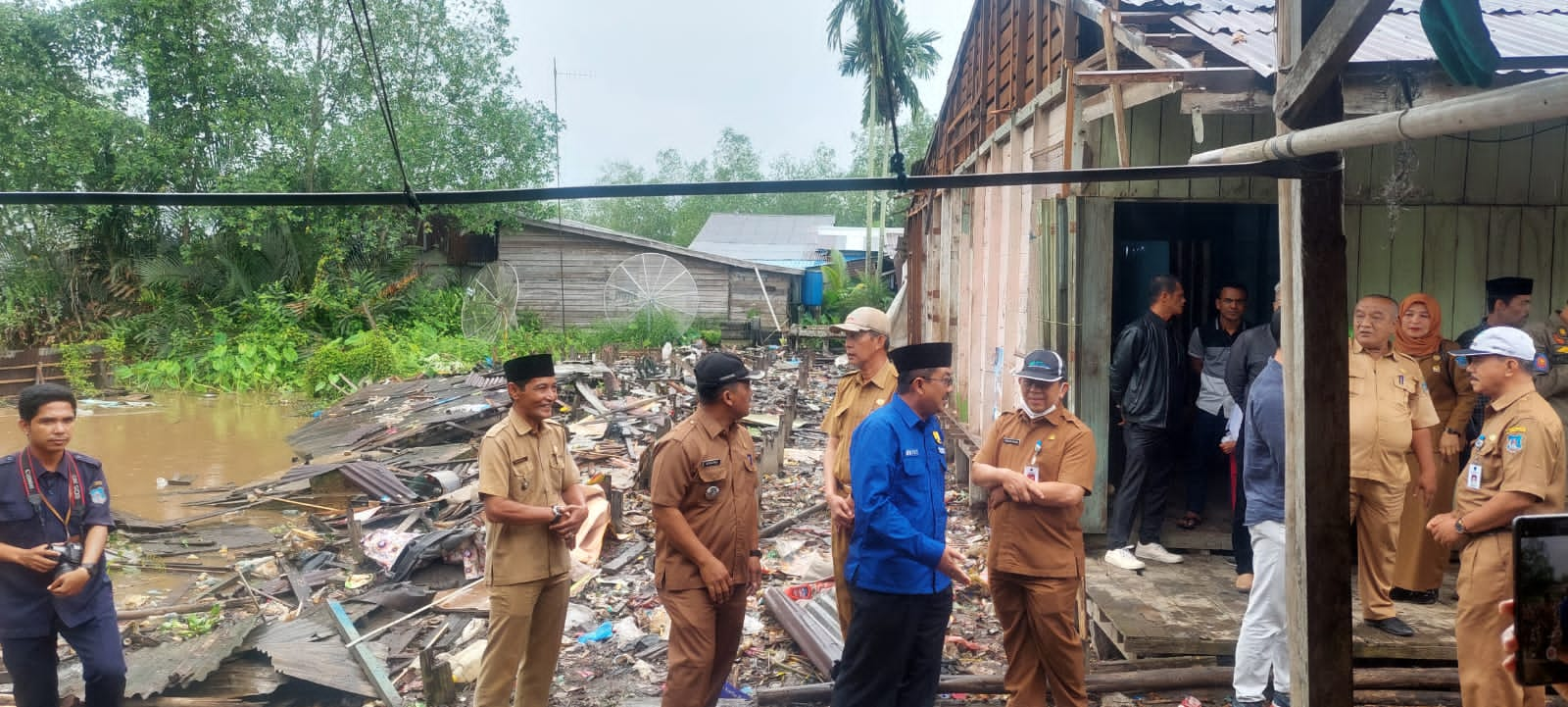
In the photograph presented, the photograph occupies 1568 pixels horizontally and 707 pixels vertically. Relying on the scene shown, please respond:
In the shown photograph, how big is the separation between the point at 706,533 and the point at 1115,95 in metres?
3.27

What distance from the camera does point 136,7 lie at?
69.5ft

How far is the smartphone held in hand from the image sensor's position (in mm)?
1867

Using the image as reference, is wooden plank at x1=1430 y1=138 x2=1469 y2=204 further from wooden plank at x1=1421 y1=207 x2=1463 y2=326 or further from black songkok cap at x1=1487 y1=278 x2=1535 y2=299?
black songkok cap at x1=1487 y1=278 x2=1535 y2=299

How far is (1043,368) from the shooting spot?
4.01 m

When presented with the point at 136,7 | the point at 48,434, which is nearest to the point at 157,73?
the point at 136,7

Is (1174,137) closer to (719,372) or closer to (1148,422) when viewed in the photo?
(1148,422)

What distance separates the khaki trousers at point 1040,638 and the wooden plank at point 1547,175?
4855 millimetres

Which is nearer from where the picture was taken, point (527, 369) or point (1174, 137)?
point (527, 369)

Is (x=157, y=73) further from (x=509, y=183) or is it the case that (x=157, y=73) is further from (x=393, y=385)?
(x=393, y=385)

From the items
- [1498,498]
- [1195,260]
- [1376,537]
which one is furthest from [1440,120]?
[1195,260]

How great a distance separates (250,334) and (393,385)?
7.21 metres

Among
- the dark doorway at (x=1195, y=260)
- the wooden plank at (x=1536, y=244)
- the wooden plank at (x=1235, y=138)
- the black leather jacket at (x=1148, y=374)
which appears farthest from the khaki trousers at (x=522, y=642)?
the wooden plank at (x=1536, y=244)

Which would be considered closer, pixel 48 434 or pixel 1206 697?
pixel 48 434

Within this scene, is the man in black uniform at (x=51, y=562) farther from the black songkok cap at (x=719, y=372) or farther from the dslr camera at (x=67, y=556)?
the black songkok cap at (x=719, y=372)
